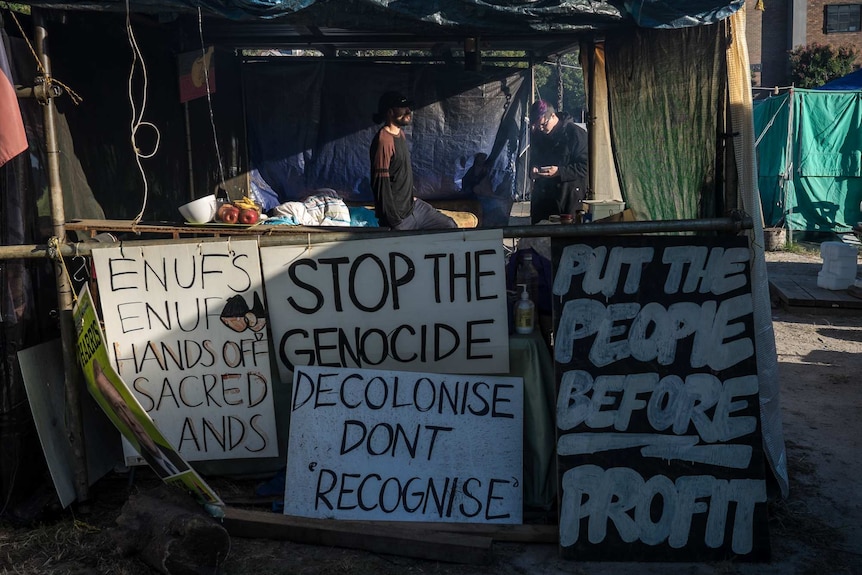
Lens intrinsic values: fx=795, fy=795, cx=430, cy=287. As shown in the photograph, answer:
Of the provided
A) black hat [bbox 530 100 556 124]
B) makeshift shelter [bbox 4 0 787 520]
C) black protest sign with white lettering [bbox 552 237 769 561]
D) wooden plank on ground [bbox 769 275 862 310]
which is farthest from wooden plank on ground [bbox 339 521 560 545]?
wooden plank on ground [bbox 769 275 862 310]

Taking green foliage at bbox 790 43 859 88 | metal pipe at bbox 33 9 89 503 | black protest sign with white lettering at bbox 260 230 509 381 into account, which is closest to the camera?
metal pipe at bbox 33 9 89 503

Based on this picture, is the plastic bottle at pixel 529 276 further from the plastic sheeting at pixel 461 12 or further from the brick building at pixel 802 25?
the brick building at pixel 802 25

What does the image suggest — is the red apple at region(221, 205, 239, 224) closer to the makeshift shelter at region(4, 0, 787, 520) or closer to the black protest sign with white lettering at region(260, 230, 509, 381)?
the makeshift shelter at region(4, 0, 787, 520)

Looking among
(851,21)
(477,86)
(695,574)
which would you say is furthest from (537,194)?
(851,21)

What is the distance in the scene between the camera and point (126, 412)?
4.00 metres

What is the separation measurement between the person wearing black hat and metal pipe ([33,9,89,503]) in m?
2.86

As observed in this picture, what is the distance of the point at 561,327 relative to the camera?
3.99 meters

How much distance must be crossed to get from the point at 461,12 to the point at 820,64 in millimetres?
26033

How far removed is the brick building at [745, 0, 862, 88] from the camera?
3006 centimetres

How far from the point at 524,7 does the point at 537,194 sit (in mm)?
3726

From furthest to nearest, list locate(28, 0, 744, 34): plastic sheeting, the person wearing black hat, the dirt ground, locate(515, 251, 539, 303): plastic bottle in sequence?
1. the person wearing black hat
2. locate(28, 0, 744, 34): plastic sheeting
3. locate(515, 251, 539, 303): plastic bottle
4. the dirt ground

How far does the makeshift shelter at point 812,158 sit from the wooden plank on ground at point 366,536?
12112 mm

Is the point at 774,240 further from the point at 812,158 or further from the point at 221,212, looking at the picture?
the point at 221,212

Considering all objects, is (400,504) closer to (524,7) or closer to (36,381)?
(36,381)
